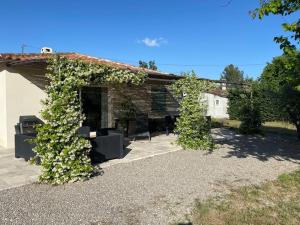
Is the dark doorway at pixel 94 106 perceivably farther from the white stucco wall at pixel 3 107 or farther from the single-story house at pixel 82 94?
the white stucco wall at pixel 3 107

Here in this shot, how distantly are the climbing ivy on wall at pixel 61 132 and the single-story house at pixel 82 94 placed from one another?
1.41 m

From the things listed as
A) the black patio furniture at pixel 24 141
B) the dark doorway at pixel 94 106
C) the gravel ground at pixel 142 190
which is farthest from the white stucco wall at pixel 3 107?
the gravel ground at pixel 142 190

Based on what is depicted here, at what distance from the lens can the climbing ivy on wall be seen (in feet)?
18.3

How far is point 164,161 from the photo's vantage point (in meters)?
7.70

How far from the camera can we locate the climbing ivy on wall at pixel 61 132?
18.3 ft

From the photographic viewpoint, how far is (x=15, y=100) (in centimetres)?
911

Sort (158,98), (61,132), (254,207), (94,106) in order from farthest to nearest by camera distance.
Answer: (158,98) → (94,106) → (61,132) → (254,207)

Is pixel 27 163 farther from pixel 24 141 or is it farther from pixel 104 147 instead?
pixel 104 147

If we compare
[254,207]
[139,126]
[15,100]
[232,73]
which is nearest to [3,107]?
[15,100]

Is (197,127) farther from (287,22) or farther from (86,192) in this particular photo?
(86,192)

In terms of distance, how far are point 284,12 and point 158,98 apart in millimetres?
8758

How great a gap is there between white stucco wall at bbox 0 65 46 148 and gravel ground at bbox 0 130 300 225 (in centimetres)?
413

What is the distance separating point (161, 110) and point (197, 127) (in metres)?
5.37

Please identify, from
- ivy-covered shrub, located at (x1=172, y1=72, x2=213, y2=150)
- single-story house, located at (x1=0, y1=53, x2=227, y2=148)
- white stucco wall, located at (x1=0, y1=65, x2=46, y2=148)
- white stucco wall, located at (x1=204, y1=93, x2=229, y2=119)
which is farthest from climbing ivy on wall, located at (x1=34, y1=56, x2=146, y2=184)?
white stucco wall, located at (x1=204, y1=93, x2=229, y2=119)
